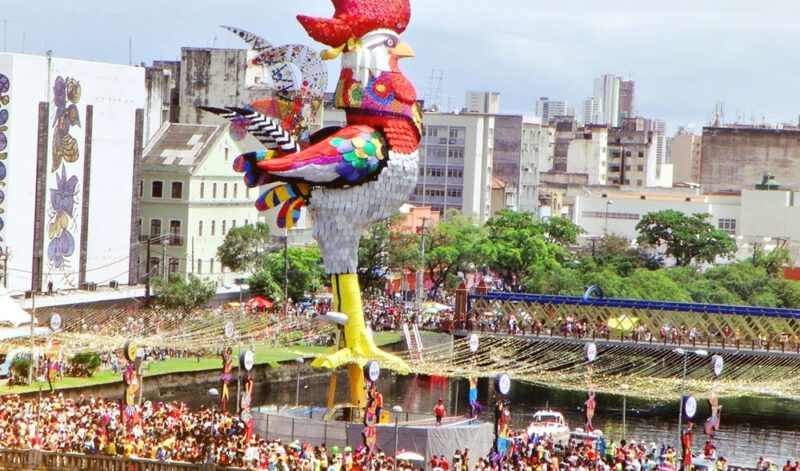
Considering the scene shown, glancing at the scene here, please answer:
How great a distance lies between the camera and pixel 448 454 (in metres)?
65.1

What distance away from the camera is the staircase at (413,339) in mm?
93250

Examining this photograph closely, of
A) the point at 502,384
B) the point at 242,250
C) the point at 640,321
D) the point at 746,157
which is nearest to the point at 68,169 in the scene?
the point at 242,250

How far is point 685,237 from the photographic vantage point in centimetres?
14350

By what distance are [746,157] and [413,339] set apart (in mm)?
92324

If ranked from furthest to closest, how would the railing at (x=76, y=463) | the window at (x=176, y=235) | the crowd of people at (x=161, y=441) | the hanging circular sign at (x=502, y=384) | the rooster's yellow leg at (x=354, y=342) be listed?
1. the window at (x=176, y=235)
2. the rooster's yellow leg at (x=354, y=342)
3. the hanging circular sign at (x=502, y=384)
4. the crowd of people at (x=161, y=441)
5. the railing at (x=76, y=463)

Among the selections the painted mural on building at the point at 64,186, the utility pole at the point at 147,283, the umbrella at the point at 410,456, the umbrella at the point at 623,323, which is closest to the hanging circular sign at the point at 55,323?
the utility pole at the point at 147,283

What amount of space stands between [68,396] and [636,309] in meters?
31.1

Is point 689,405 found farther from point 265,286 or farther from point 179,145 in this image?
point 179,145

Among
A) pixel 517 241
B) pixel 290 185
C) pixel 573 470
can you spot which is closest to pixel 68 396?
pixel 290 185

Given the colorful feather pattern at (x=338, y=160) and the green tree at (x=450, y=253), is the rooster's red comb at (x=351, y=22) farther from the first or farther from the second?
the green tree at (x=450, y=253)

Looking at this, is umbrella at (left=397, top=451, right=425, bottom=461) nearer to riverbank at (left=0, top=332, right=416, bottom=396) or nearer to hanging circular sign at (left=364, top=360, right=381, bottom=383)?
hanging circular sign at (left=364, top=360, right=381, bottom=383)

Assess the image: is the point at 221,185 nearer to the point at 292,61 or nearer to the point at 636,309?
the point at 636,309

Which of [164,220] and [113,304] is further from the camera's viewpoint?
[164,220]

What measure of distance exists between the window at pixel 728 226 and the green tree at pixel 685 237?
15.7 meters
